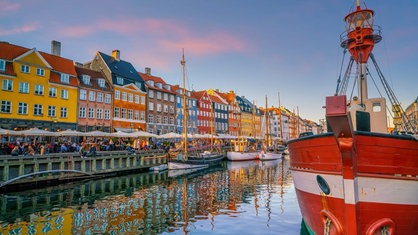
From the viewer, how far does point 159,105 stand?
59281 millimetres

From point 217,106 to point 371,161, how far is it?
77.0 meters

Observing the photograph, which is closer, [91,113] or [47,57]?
[47,57]

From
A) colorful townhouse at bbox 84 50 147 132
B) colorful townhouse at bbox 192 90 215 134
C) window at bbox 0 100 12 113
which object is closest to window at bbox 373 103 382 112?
window at bbox 0 100 12 113

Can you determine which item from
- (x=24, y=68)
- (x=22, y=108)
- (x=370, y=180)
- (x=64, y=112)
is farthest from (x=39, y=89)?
(x=370, y=180)

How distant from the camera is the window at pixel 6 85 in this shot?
112 ft

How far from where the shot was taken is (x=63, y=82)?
40.8 metres

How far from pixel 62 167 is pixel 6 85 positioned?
52.3ft

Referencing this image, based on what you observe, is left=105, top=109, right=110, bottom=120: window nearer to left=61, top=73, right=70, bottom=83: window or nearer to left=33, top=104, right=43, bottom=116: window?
left=61, top=73, right=70, bottom=83: window

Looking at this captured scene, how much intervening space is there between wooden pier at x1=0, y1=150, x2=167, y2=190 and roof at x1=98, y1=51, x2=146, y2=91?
2034 centimetres

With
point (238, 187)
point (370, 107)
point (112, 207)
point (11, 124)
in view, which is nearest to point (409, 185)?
point (370, 107)

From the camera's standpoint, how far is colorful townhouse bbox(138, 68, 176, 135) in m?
56.9

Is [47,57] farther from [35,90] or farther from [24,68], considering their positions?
[35,90]

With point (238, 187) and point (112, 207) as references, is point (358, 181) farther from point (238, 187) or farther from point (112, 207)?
point (238, 187)

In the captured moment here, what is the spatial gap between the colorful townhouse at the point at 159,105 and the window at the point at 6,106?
947 inches
